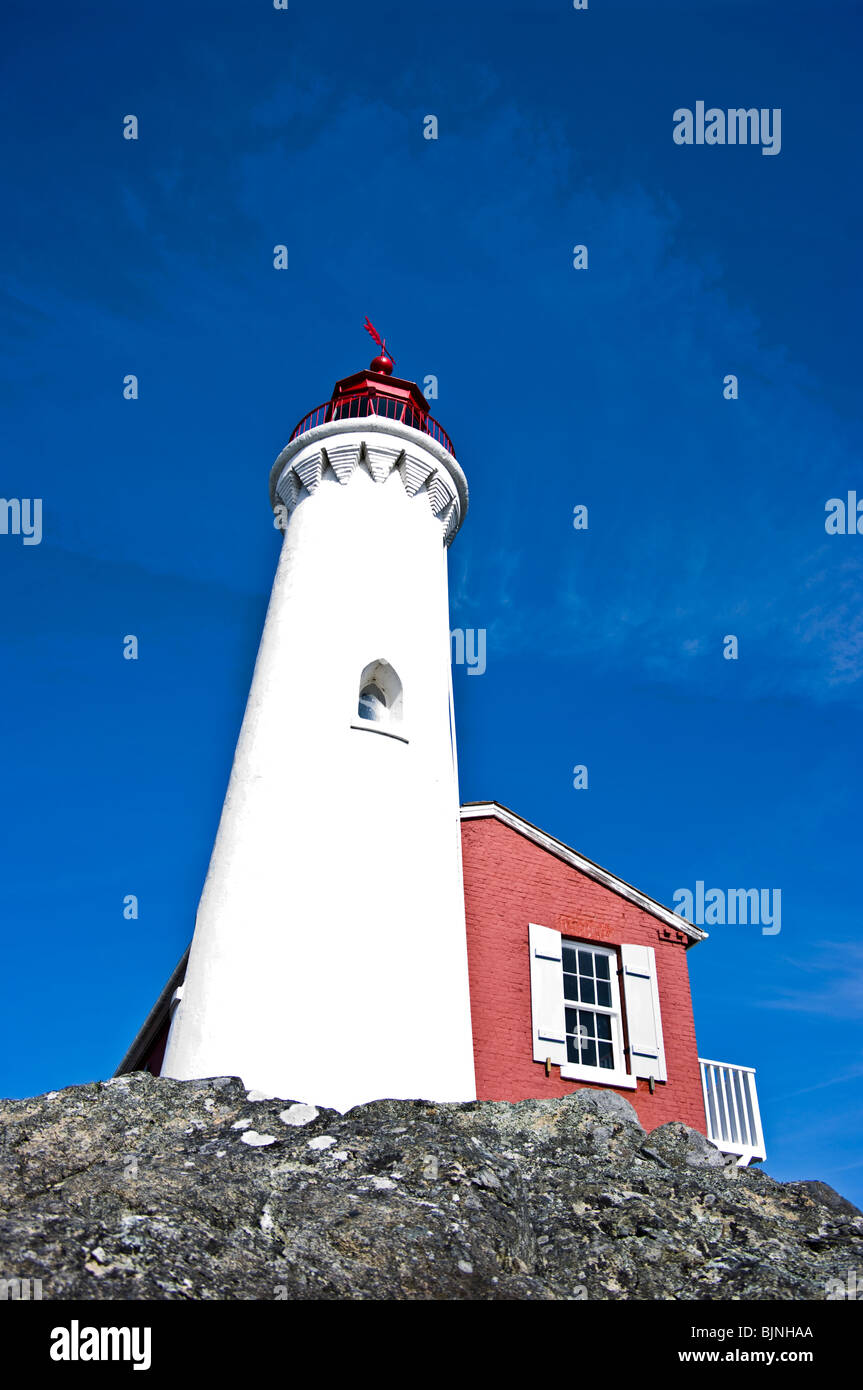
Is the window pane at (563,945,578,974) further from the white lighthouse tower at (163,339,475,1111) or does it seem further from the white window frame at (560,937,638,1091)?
the white lighthouse tower at (163,339,475,1111)

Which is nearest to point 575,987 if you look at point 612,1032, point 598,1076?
point 612,1032

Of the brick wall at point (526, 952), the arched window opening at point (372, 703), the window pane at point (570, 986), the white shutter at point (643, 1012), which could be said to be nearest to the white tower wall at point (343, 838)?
the arched window opening at point (372, 703)

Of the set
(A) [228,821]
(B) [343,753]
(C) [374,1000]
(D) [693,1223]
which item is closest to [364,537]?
(B) [343,753]

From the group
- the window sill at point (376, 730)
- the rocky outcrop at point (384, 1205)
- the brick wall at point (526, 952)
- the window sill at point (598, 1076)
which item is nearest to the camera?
the rocky outcrop at point (384, 1205)

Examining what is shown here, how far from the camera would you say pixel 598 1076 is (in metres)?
14.3

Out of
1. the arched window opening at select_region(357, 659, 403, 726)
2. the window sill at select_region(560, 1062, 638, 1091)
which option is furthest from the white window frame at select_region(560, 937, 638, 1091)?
the arched window opening at select_region(357, 659, 403, 726)

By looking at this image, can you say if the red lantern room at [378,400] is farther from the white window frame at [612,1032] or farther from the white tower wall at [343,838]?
the white window frame at [612,1032]

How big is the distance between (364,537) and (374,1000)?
7299 mm

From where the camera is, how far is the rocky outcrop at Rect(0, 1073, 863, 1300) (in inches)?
248

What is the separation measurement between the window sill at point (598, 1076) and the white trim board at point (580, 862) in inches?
118

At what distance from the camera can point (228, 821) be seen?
43.0 ft

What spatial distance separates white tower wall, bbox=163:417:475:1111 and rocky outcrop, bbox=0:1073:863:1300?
178 cm

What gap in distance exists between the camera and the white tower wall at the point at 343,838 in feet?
37.2
